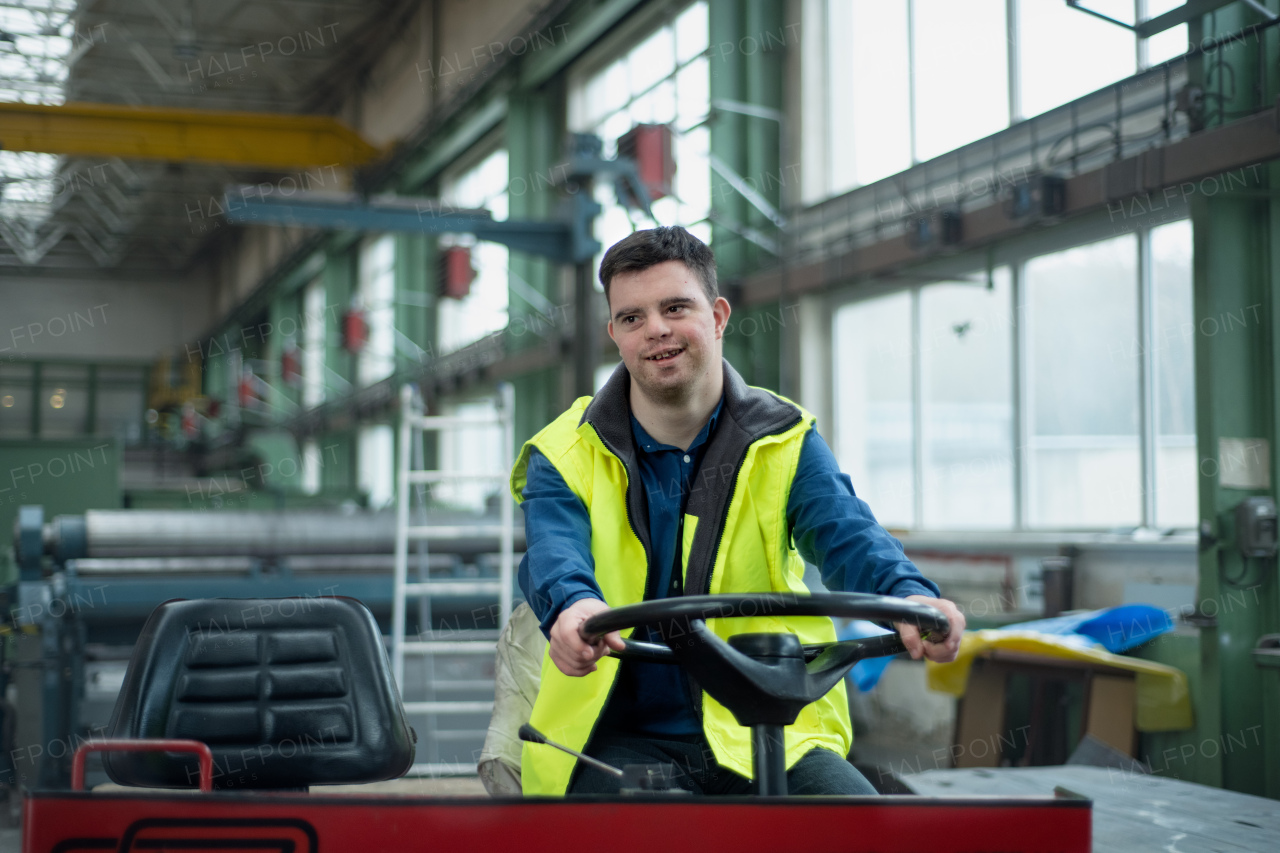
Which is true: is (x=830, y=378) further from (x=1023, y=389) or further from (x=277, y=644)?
(x=277, y=644)

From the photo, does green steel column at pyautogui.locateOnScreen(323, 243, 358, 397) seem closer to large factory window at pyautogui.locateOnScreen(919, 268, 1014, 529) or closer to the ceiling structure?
the ceiling structure

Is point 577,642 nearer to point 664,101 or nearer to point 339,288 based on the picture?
point 664,101

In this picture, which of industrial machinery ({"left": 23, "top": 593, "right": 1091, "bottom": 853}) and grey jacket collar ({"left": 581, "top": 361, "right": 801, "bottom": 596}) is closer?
industrial machinery ({"left": 23, "top": 593, "right": 1091, "bottom": 853})

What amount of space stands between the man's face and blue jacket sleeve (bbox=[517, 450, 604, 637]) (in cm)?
22

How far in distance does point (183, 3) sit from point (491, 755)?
51.7 ft

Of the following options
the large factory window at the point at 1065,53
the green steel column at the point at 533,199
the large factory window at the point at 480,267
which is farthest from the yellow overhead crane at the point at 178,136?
the large factory window at the point at 1065,53

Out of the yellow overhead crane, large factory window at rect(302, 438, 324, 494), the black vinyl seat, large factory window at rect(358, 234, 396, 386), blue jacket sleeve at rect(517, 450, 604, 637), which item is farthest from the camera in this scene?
large factory window at rect(302, 438, 324, 494)

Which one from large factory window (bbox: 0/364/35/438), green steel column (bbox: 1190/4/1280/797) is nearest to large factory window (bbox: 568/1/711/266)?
green steel column (bbox: 1190/4/1280/797)

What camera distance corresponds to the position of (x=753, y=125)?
831cm

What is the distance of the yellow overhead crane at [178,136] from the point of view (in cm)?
1220

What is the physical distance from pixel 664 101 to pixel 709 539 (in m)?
8.50

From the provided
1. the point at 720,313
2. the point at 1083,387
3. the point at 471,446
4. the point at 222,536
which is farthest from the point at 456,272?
the point at 720,313

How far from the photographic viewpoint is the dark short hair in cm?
182

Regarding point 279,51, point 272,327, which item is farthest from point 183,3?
point 272,327
